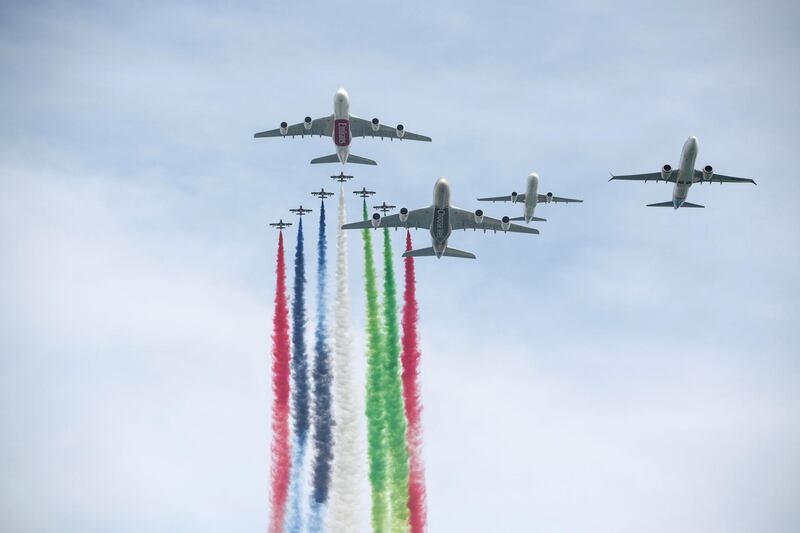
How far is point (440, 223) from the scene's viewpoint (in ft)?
484

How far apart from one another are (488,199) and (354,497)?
121 feet

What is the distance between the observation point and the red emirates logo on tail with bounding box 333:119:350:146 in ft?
513

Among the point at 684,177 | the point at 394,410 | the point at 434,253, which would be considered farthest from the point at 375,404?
the point at 684,177

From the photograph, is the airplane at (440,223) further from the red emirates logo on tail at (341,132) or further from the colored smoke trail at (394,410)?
the colored smoke trail at (394,410)

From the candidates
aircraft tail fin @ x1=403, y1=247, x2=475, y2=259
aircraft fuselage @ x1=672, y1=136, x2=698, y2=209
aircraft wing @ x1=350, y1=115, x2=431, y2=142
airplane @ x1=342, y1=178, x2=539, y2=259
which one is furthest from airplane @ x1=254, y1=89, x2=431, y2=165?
aircraft fuselage @ x1=672, y1=136, x2=698, y2=209

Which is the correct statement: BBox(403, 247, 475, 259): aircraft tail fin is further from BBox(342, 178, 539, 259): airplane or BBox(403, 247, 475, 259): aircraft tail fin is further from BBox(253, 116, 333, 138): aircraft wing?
BBox(253, 116, 333, 138): aircraft wing

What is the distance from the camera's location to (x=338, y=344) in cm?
16900

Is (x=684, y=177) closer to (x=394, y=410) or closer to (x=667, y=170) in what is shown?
(x=667, y=170)

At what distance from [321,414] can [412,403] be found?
1044cm

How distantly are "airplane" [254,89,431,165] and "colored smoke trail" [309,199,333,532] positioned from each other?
16.1m

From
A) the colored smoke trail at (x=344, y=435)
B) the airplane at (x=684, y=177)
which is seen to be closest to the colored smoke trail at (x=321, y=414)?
the colored smoke trail at (x=344, y=435)

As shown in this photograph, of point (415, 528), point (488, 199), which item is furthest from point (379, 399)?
point (488, 199)

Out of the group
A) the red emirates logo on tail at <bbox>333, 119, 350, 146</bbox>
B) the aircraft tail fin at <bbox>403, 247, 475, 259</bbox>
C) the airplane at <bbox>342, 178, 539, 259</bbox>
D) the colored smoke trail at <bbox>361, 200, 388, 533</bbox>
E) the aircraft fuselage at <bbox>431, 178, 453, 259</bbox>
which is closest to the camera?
the aircraft fuselage at <bbox>431, 178, 453, 259</bbox>

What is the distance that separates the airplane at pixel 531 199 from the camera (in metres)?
154
